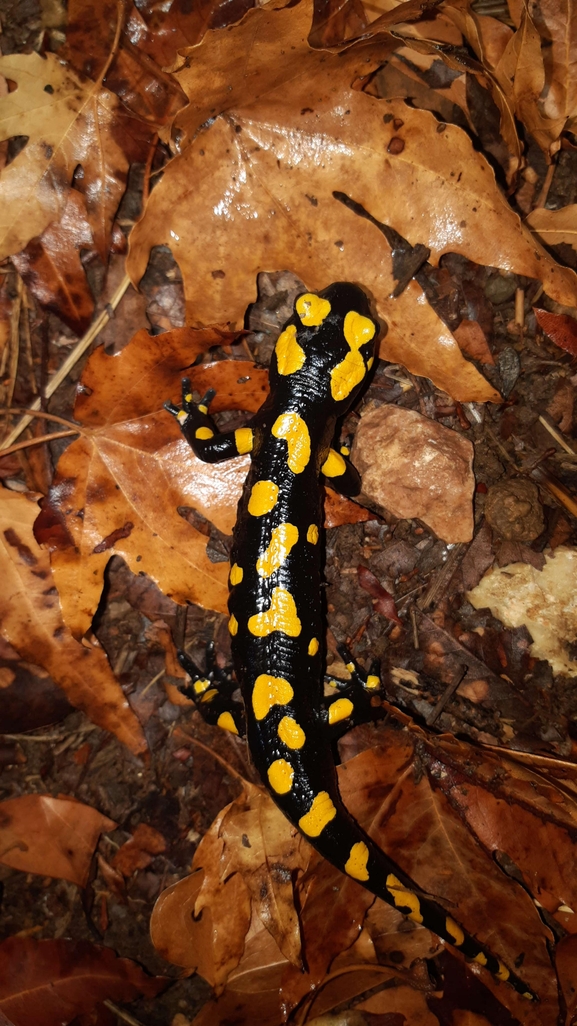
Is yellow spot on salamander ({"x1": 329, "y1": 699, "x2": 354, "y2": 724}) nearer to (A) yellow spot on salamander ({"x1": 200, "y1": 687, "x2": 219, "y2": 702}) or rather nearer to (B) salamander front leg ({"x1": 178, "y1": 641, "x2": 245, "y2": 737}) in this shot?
(B) salamander front leg ({"x1": 178, "y1": 641, "x2": 245, "y2": 737})

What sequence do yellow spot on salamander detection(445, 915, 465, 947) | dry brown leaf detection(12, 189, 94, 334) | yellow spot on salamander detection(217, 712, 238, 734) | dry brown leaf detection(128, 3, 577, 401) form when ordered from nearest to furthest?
dry brown leaf detection(128, 3, 577, 401) < yellow spot on salamander detection(445, 915, 465, 947) < dry brown leaf detection(12, 189, 94, 334) < yellow spot on salamander detection(217, 712, 238, 734)

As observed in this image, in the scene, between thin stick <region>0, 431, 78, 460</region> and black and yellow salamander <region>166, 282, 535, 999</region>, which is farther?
thin stick <region>0, 431, 78, 460</region>

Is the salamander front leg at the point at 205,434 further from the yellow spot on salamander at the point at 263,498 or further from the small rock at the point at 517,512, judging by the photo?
the small rock at the point at 517,512

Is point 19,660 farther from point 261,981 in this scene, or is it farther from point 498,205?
point 498,205

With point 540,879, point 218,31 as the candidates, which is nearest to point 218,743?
point 540,879

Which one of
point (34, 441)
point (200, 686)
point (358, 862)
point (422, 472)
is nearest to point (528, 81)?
point (422, 472)

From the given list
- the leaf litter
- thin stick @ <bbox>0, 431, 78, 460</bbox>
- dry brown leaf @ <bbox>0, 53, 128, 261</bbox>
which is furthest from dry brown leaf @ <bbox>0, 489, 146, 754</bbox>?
dry brown leaf @ <bbox>0, 53, 128, 261</bbox>

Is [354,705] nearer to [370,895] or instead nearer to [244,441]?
[370,895]
